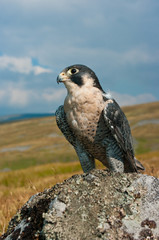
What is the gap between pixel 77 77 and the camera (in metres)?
4.61

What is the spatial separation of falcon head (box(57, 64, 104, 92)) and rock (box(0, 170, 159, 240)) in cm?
168

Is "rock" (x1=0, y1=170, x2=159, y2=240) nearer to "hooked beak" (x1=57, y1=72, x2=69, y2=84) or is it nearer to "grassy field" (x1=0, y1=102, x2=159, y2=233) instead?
"hooked beak" (x1=57, y1=72, x2=69, y2=84)

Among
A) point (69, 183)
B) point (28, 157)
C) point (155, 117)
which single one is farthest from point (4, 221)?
point (155, 117)

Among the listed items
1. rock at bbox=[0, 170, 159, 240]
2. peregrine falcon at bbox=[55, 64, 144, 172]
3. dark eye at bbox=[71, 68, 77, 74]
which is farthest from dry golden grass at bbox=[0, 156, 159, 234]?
dark eye at bbox=[71, 68, 77, 74]

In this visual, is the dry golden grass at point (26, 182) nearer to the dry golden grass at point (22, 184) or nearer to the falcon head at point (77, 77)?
the dry golden grass at point (22, 184)

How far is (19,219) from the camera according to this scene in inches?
143

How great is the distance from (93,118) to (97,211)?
1.87 metres

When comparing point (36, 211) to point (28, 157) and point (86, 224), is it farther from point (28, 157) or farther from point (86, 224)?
point (28, 157)

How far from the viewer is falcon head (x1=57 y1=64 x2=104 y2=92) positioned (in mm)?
4605

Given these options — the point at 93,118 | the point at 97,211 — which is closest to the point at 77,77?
the point at 93,118

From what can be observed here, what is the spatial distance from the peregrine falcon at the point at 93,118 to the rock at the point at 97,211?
50.4 inches

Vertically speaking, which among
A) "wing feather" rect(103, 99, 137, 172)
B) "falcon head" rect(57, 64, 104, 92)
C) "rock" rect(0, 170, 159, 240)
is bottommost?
"rock" rect(0, 170, 159, 240)

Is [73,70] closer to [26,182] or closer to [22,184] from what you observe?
[26,182]

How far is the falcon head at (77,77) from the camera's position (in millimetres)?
4605
